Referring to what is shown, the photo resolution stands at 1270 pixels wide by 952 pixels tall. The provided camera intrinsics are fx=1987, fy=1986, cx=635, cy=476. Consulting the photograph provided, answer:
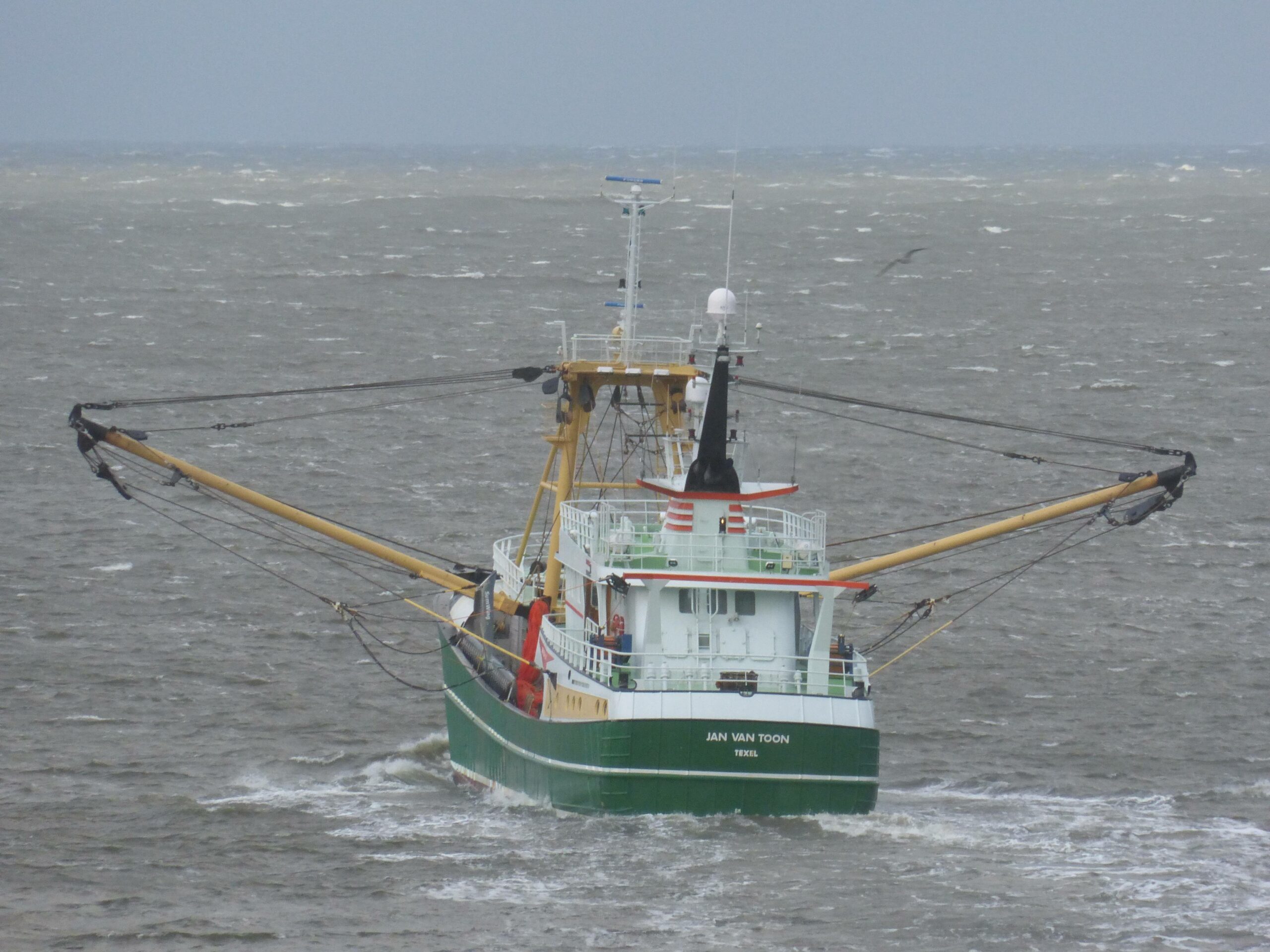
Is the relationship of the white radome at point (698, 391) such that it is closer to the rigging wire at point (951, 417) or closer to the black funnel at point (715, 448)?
the rigging wire at point (951, 417)

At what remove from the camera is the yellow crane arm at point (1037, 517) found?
122 ft

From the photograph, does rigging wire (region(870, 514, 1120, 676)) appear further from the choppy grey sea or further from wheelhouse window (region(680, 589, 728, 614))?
wheelhouse window (region(680, 589, 728, 614))

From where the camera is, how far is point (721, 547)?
116 feet

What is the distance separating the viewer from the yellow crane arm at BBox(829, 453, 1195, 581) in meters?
37.1

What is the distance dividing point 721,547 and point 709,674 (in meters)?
2.37

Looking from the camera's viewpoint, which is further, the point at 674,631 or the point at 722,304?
the point at 722,304

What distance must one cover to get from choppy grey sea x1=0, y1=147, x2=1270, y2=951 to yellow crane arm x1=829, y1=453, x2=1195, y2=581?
2.74 m

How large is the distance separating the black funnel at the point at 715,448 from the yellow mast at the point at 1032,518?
3.03 metres

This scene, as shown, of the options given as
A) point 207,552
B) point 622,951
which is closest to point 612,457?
point 207,552

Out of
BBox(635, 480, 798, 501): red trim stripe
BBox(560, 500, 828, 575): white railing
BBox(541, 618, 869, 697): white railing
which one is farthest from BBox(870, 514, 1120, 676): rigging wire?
BBox(635, 480, 798, 501): red trim stripe

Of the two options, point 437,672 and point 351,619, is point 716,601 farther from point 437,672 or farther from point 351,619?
point 437,672

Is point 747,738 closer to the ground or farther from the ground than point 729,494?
closer to the ground

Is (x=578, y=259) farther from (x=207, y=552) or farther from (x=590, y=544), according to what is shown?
(x=590, y=544)

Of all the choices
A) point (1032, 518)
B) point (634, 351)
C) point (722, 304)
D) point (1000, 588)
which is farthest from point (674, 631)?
point (1000, 588)
